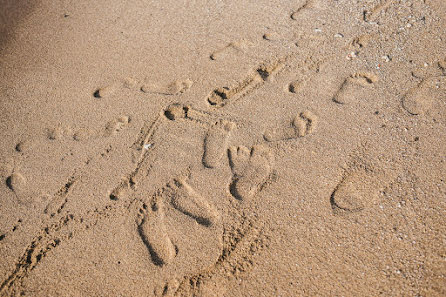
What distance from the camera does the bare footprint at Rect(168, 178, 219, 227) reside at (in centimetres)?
216

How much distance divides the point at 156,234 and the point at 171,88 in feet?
4.32

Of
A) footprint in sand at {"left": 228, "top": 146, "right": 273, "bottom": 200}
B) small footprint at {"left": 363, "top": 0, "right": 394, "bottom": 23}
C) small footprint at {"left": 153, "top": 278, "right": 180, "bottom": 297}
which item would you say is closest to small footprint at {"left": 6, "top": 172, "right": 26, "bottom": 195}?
small footprint at {"left": 153, "top": 278, "right": 180, "bottom": 297}

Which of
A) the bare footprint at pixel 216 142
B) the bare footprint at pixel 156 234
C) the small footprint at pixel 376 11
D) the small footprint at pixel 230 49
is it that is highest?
the small footprint at pixel 376 11

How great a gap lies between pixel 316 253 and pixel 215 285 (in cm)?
58

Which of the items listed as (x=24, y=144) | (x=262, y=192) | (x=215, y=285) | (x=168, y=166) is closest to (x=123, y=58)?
(x=24, y=144)

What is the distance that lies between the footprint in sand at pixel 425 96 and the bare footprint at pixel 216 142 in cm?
127

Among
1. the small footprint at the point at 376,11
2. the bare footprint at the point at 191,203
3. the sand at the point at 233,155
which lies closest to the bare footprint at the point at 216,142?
the sand at the point at 233,155

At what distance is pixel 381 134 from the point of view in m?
2.37

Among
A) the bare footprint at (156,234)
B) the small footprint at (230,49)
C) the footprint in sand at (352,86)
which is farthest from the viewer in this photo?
the small footprint at (230,49)

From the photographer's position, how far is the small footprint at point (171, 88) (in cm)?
292

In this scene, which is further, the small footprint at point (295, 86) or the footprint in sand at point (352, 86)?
the small footprint at point (295, 86)

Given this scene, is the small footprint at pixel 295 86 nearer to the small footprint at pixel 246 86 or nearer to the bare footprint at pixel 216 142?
the small footprint at pixel 246 86

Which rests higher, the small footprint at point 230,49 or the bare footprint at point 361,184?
the small footprint at point 230,49

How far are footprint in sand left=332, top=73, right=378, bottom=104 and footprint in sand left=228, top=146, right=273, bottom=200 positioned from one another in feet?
2.47
